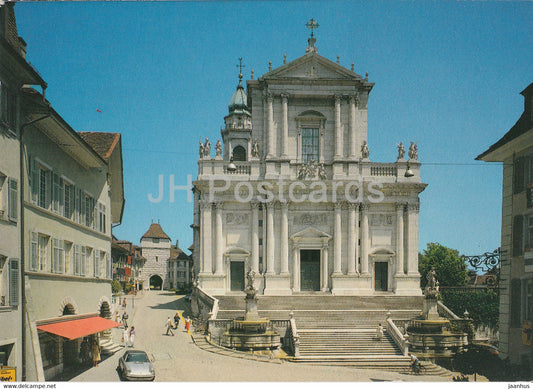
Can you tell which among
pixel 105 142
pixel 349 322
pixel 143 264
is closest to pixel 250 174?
pixel 349 322

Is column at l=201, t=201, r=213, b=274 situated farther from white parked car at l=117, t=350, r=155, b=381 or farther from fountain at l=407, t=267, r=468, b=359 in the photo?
white parked car at l=117, t=350, r=155, b=381

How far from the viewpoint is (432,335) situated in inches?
1156

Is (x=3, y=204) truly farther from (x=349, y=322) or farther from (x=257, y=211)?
(x=257, y=211)

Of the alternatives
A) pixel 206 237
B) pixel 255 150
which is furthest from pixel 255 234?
pixel 255 150

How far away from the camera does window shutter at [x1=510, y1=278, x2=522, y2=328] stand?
19.1m

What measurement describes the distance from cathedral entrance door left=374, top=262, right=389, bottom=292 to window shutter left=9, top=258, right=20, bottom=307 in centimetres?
2921

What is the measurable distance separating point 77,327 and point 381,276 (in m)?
25.9

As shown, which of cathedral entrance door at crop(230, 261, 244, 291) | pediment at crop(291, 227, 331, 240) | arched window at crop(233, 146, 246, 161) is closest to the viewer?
pediment at crop(291, 227, 331, 240)

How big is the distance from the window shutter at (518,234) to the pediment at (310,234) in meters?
22.0

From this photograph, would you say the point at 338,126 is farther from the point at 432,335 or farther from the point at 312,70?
the point at 432,335

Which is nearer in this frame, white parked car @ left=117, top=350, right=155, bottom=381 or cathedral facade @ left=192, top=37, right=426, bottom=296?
white parked car @ left=117, top=350, right=155, bottom=381

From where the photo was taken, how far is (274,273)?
1588 inches

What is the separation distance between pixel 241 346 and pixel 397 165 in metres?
19.1

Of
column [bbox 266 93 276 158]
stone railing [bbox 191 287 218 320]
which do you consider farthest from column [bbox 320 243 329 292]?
stone railing [bbox 191 287 218 320]
